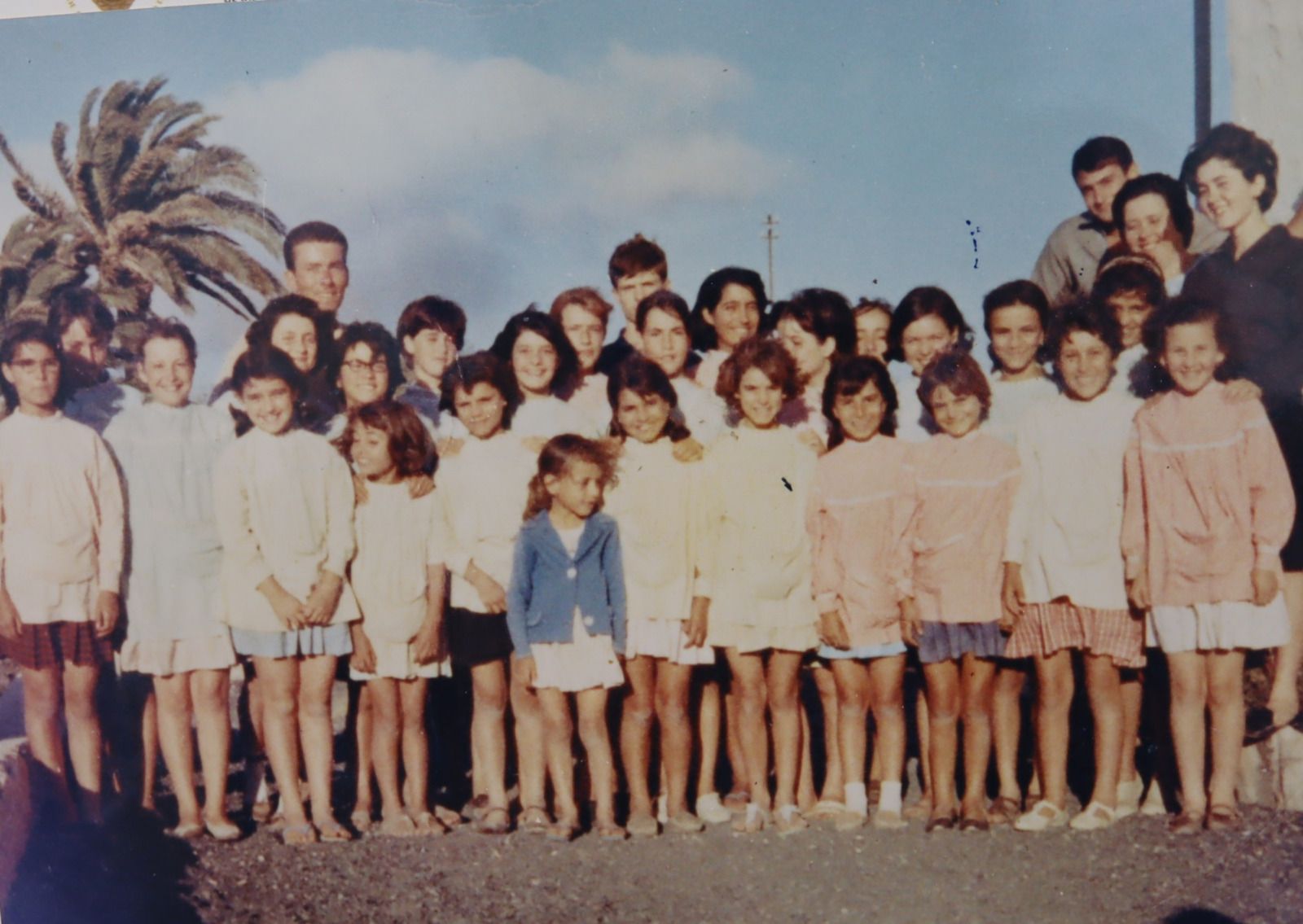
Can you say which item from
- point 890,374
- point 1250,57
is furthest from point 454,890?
point 1250,57

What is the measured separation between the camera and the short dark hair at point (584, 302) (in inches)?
179

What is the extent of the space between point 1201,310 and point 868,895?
6.59 feet

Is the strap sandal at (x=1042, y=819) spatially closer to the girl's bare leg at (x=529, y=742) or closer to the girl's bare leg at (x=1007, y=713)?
the girl's bare leg at (x=1007, y=713)

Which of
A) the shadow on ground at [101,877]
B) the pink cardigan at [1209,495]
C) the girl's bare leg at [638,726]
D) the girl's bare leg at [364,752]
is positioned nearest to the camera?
the pink cardigan at [1209,495]

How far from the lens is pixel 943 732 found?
447 centimetres

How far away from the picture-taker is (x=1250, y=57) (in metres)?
4.29

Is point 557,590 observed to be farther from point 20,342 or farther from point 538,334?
point 20,342

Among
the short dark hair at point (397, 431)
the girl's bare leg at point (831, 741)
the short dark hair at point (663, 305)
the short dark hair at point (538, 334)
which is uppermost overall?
the short dark hair at point (663, 305)

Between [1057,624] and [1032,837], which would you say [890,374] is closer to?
[1057,624]

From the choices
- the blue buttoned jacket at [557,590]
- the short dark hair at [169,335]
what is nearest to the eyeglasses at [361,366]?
the short dark hair at [169,335]

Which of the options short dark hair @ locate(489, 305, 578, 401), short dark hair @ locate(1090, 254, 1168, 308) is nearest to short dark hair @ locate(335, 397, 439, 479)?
short dark hair @ locate(489, 305, 578, 401)

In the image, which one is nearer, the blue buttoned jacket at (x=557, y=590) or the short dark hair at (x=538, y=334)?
the blue buttoned jacket at (x=557, y=590)

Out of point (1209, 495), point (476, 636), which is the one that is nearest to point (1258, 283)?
point (1209, 495)

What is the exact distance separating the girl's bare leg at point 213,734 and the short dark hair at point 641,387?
4.96 feet
